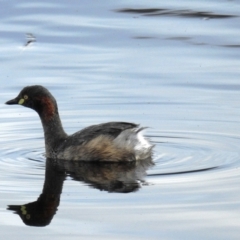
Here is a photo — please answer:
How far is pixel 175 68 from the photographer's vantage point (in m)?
13.0

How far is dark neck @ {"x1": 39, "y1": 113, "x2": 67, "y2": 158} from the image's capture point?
916 centimetres

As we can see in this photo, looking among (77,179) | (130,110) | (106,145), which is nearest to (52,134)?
(106,145)

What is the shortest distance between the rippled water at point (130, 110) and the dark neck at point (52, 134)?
4.7 inches

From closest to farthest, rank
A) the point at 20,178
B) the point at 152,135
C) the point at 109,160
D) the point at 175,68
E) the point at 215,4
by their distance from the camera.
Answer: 1. the point at 20,178
2. the point at 109,160
3. the point at 152,135
4. the point at 175,68
5. the point at 215,4

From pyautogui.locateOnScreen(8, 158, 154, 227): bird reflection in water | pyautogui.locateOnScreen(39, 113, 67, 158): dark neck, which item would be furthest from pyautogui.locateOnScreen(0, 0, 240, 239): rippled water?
pyautogui.locateOnScreen(39, 113, 67, 158): dark neck

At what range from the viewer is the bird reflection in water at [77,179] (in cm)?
696

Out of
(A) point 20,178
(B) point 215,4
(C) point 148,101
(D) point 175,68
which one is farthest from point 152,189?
(B) point 215,4

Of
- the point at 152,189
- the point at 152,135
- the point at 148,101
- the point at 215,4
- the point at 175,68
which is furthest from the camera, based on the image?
the point at 215,4

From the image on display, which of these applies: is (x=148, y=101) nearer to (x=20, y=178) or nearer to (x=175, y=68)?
(x=175, y=68)

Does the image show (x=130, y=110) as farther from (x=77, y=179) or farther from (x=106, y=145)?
(x=77, y=179)

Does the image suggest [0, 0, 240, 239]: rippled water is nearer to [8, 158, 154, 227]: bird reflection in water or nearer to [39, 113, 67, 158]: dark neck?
[8, 158, 154, 227]: bird reflection in water

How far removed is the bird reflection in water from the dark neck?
0.15m

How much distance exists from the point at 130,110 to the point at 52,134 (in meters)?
1.57

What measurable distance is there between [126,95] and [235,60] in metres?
2.66
